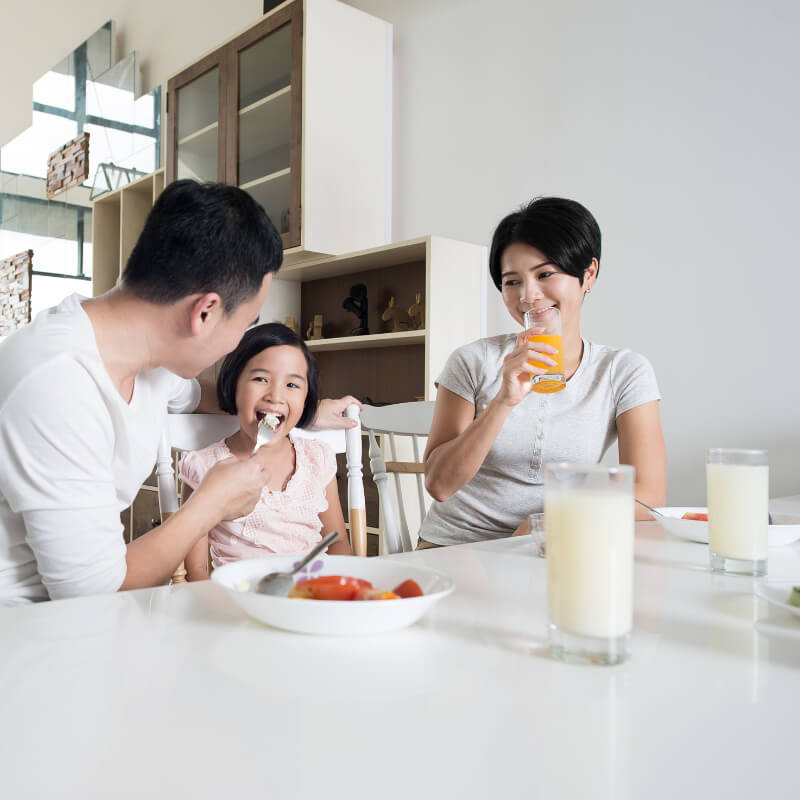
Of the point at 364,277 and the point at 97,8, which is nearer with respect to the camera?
the point at 364,277

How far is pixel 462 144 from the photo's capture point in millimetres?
2797

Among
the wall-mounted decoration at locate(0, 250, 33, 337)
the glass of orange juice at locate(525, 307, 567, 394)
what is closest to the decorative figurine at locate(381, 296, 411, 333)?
the glass of orange juice at locate(525, 307, 567, 394)

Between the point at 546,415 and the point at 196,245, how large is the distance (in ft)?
2.67

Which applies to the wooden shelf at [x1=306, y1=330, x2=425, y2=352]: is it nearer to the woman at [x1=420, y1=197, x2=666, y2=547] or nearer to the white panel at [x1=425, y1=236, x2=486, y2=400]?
the white panel at [x1=425, y1=236, x2=486, y2=400]

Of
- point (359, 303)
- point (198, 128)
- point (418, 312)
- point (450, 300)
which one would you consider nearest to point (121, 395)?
point (450, 300)

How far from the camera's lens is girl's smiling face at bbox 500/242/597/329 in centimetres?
144

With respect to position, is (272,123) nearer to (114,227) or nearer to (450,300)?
(450,300)

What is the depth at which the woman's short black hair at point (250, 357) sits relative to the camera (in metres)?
1.41

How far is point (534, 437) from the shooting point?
143cm

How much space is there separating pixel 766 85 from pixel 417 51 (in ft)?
4.90

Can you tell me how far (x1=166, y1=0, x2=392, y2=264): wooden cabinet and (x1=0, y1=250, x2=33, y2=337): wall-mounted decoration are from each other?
3.18 metres

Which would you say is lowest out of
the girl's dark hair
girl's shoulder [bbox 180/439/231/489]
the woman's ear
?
girl's shoulder [bbox 180/439/231/489]

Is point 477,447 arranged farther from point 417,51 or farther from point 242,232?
point 417,51

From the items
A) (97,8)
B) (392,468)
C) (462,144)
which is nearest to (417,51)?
(462,144)
